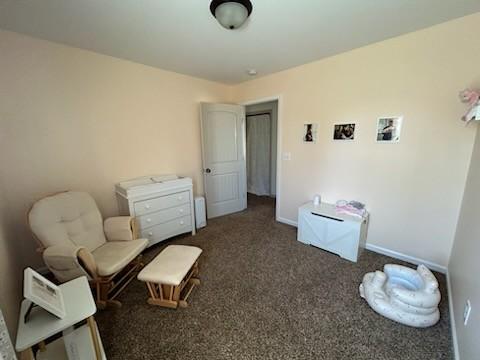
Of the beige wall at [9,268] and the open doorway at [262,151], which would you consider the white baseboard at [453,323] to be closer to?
the beige wall at [9,268]

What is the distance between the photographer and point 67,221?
1921 millimetres

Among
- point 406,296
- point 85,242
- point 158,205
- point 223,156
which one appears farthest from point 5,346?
point 223,156

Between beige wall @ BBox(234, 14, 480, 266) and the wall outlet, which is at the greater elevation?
beige wall @ BBox(234, 14, 480, 266)

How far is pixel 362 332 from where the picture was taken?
1.48m

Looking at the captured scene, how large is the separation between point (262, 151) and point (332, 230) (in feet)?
9.61

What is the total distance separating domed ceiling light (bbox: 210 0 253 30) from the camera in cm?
137

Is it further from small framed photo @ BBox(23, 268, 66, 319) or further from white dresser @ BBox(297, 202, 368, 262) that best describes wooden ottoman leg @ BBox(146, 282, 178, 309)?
white dresser @ BBox(297, 202, 368, 262)

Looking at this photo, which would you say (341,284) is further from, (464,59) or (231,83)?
(231,83)

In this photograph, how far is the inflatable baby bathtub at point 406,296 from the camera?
4.91 feet

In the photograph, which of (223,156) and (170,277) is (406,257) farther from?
(223,156)

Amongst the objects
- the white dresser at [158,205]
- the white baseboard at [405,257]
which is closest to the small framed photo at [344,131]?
the white baseboard at [405,257]

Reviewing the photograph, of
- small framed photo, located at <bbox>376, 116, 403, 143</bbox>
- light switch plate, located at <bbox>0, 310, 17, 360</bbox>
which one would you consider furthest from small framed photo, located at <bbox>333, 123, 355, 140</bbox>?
light switch plate, located at <bbox>0, 310, 17, 360</bbox>

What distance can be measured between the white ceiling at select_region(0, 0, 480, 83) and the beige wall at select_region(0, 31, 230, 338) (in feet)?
0.74

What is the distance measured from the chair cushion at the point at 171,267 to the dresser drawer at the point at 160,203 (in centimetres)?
75
